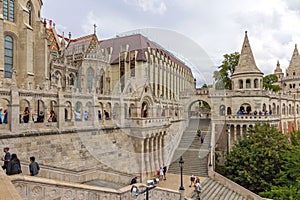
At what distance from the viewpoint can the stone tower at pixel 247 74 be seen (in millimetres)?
31094

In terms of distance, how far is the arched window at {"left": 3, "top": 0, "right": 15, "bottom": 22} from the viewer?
18.4 m

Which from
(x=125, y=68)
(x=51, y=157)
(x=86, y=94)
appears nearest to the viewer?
(x=51, y=157)

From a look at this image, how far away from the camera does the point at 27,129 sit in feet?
39.7

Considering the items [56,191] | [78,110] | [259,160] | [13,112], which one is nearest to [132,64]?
[78,110]

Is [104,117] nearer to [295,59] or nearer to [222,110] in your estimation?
[222,110]

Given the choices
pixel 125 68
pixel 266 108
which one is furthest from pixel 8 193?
pixel 266 108

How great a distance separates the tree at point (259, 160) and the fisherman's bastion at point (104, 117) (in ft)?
6.60

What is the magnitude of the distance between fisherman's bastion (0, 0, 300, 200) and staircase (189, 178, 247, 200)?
0.10 meters

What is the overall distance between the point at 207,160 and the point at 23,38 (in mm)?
18945

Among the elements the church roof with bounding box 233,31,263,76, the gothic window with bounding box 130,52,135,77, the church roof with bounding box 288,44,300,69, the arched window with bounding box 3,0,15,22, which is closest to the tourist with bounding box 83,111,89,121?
the arched window with bounding box 3,0,15,22

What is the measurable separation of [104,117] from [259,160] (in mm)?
13965

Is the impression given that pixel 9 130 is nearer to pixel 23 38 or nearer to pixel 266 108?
pixel 23 38

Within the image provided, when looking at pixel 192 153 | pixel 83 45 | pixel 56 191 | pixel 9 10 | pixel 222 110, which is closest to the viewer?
pixel 56 191

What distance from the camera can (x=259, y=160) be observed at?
21000mm
